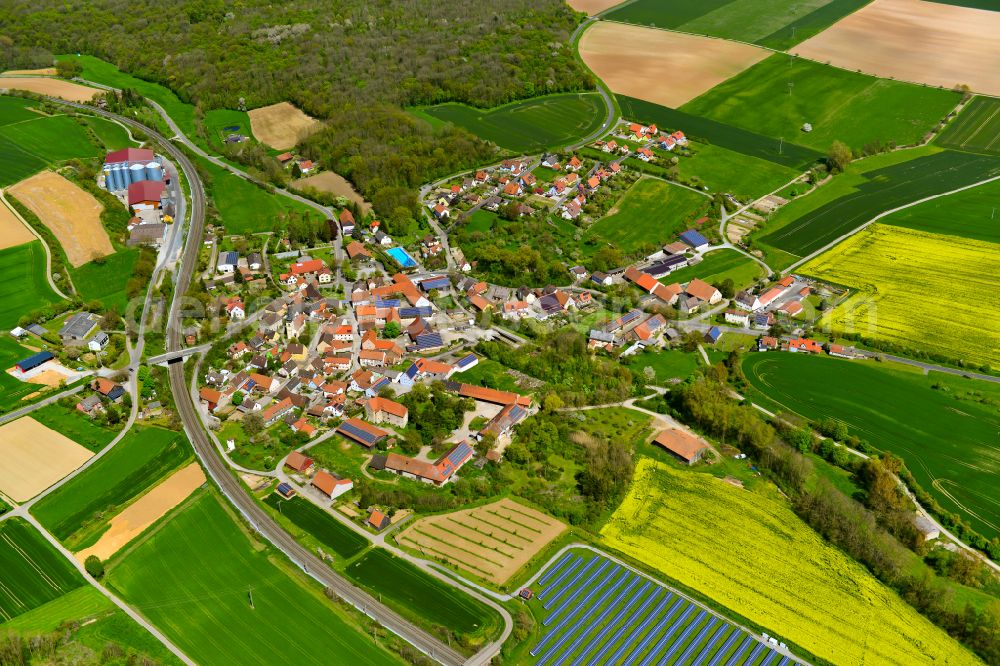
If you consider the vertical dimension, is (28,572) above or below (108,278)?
below

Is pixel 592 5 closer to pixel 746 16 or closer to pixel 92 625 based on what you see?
pixel 746 16

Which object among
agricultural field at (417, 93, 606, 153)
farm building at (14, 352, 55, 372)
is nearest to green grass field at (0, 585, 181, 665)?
farm building at (14, 352, 55, 372)

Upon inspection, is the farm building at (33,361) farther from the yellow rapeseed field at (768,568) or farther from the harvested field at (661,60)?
the harvested field at (661,60)

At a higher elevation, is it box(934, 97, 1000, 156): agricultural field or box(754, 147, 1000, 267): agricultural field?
box(934, 97, 1000, 156): agricultural field

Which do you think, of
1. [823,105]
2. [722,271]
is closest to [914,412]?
[722,271]

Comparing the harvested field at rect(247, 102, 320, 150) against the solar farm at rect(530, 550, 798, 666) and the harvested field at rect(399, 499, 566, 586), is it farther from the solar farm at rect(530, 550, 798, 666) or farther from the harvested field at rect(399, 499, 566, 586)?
the solar farm at rect(530, 550, 798, 666)

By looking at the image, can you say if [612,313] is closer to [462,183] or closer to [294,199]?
[462,183]

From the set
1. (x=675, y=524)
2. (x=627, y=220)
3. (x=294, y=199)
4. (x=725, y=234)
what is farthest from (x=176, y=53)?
(x=675, y=524)
